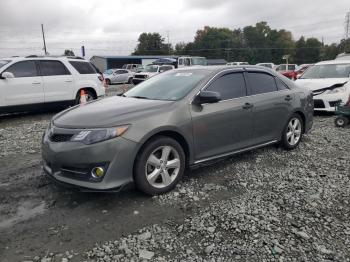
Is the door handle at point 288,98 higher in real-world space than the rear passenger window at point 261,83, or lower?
lower

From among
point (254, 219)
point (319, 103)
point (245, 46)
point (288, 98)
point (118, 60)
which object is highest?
point (245, 46)

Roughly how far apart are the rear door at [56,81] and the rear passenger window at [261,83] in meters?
6.97

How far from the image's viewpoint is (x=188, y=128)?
455 cm

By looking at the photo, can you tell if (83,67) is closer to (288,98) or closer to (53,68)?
(53,68)

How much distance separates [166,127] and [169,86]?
3.65ft

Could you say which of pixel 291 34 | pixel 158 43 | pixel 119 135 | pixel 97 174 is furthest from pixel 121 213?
pixel 291 34

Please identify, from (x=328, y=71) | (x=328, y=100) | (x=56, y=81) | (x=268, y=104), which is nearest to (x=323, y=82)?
(x=328, y=100)

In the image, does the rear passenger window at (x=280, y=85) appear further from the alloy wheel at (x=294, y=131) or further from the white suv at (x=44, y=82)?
A: the white suv at (x=44, y=82)

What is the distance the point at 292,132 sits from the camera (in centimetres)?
638

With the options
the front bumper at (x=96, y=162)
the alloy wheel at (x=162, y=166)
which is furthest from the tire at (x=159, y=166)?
the front bumper at (x=96, y=162)

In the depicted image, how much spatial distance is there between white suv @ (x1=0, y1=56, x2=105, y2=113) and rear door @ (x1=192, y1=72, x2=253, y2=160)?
22.6 ft

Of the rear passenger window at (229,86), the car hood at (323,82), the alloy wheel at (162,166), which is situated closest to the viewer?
the alloy wheel at (162,166)

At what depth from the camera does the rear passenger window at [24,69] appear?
9.98 meters

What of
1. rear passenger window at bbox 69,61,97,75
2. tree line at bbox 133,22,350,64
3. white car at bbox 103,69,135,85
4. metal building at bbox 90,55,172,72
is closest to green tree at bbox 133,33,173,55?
tree line at bbox 133,22,350,64
